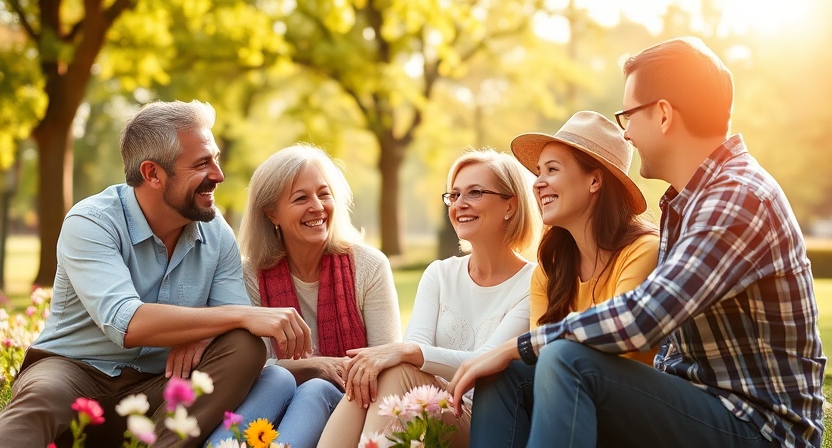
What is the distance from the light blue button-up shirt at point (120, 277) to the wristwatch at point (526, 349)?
1575 mm

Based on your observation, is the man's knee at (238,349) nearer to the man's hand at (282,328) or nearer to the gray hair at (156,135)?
the man's hand at (282,328)

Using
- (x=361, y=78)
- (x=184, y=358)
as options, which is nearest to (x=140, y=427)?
(x=184, y=358)

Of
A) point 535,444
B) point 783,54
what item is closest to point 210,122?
point 535,444

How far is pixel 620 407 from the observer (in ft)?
8.68

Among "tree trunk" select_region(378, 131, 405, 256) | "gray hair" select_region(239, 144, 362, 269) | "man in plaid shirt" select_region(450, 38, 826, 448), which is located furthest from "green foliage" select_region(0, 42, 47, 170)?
"man in plaid shirt" select_region(450, 38, 826, 448)

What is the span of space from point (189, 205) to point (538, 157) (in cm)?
155

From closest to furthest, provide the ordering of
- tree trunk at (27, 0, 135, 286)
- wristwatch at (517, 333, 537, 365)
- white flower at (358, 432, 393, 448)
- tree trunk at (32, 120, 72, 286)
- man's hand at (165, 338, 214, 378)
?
1. wristwatch at (517, 333, 537, 365)
2. white flower at (358, 432, 393, 448)
3. man's hand at (165, 338, 214, 378)
4. tree trunk at (27, 0, 135, 286)
5. tree trunk at (32, 120, 72, 286)

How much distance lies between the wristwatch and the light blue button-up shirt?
1.58 meters

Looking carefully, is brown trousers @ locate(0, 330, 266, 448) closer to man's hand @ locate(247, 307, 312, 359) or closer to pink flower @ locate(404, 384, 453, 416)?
man's hand @ locate(247, 307, 312, 359)

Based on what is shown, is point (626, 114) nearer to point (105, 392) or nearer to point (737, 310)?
point (737, 310)

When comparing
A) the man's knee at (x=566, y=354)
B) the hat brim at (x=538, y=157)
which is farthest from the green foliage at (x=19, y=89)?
the man's knee at (x=566, y=354)

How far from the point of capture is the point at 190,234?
161 inches

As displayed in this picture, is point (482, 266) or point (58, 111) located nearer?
point (482, 266)

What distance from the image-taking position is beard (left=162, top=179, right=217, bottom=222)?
155 inches
